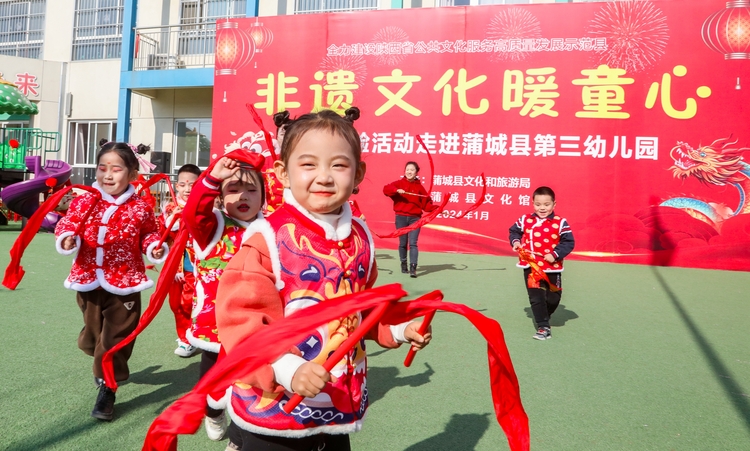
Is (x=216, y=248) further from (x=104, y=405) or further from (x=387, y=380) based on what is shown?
(x=387, y=380)

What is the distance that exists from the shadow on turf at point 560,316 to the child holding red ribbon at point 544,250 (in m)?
0.49

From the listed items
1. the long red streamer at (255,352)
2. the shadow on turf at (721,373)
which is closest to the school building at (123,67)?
the shadow on turf at (721,373)

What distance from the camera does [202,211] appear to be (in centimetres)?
252

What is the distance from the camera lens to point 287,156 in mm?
1673

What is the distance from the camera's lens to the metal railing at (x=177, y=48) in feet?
47.0

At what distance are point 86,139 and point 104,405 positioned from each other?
49.1ft

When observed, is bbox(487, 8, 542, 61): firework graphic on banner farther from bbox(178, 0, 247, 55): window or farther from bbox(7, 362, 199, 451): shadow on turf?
bbox(7, 362, 199, 451): shadow on turf

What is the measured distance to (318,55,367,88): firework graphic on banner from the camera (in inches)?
425

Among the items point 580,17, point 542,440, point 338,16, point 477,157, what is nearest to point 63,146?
point 338,16

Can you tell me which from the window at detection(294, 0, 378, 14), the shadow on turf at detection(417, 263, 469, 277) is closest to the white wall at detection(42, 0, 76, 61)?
the window at detection(294, 0, 378, 14)

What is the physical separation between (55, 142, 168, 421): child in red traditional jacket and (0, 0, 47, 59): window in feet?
53.8

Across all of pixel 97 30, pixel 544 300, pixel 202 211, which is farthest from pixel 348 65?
pixel 97 30

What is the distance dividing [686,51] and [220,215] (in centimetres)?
919

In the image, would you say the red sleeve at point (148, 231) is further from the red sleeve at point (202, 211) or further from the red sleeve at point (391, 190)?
the red sleeve at point (391, 190)
